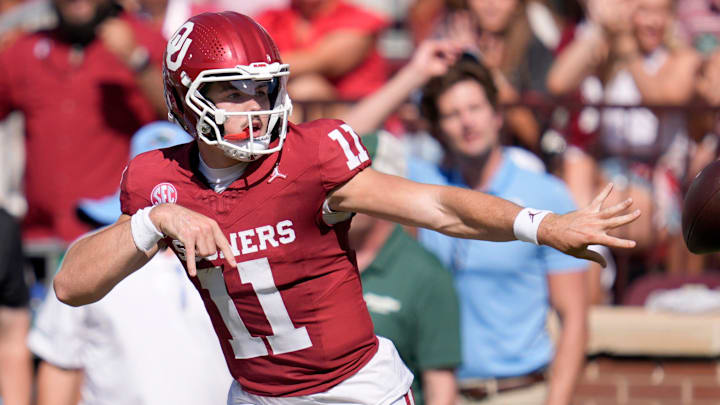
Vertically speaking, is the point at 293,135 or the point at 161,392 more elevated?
the point at 293,135

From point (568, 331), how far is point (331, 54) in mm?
2639

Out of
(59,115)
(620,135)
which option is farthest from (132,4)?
(620,135)

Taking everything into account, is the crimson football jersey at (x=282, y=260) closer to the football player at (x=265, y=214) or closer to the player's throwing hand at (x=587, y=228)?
the football player at (x=265, y=214)

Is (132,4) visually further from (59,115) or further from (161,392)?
(161,392)

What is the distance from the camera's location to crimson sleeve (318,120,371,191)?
11.6 ft


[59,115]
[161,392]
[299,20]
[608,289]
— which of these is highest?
[299,20]

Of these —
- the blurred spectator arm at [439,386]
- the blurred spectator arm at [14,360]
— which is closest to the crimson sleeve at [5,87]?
the blurred spectator arm at [14,360]

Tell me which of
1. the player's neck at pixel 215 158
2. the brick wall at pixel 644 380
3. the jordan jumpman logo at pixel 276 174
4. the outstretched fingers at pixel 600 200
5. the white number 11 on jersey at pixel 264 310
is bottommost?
the brick wall at pixel 644 380

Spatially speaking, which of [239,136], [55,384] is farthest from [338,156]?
[55,384]

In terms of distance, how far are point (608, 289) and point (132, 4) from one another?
3760mm

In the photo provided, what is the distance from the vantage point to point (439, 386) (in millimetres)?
4859

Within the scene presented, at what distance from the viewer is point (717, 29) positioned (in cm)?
757

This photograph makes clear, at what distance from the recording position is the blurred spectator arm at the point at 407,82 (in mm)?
5695

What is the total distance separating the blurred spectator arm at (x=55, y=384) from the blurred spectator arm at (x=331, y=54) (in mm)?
2880
